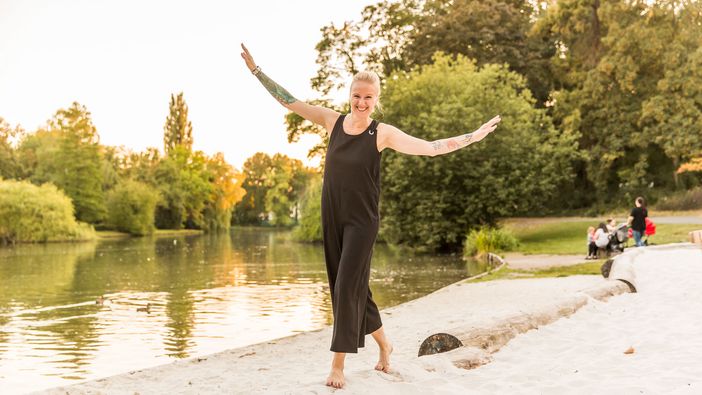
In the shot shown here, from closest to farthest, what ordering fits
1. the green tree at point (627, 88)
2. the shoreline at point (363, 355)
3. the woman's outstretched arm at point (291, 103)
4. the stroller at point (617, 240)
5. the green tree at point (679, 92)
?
the woman's outstretched arm at point (291, 103)
the shoreline at point (363, 355)
the stroller at point (617, 240)
the green tree at point (679, 92)
the green tree at point (627, 88)

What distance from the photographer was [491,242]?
28688mm

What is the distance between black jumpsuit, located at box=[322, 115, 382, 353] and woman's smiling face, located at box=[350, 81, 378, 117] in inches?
5.5

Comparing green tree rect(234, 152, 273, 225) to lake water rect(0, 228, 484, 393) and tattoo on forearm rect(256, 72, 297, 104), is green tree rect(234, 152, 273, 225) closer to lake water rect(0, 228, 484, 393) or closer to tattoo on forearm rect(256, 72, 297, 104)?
lake water rect(0, 228, 484, 393)

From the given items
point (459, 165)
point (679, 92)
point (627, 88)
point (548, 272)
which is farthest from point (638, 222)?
point (627, 88)

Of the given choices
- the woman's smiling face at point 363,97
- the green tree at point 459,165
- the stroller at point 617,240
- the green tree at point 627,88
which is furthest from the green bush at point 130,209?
the woman's smiling face at point 363,97

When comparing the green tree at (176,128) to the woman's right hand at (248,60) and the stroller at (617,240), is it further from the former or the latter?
the woman's right hand at (248,60)

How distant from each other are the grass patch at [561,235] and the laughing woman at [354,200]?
70.7ft

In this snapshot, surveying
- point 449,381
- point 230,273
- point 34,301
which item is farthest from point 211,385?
point 230,273

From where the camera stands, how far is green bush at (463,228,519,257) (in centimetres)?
2866

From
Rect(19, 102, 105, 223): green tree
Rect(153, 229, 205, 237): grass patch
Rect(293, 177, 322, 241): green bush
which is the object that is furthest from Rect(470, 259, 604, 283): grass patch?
Rect(153, 229, 205, 237): grass patch

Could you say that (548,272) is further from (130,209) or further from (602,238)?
(130,209)

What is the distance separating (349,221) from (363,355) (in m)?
3.40

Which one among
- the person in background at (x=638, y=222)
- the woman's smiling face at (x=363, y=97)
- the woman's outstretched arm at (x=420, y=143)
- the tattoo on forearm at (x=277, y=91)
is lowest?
the person in background at (x=638, y=222)

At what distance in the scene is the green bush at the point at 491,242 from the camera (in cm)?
2866
